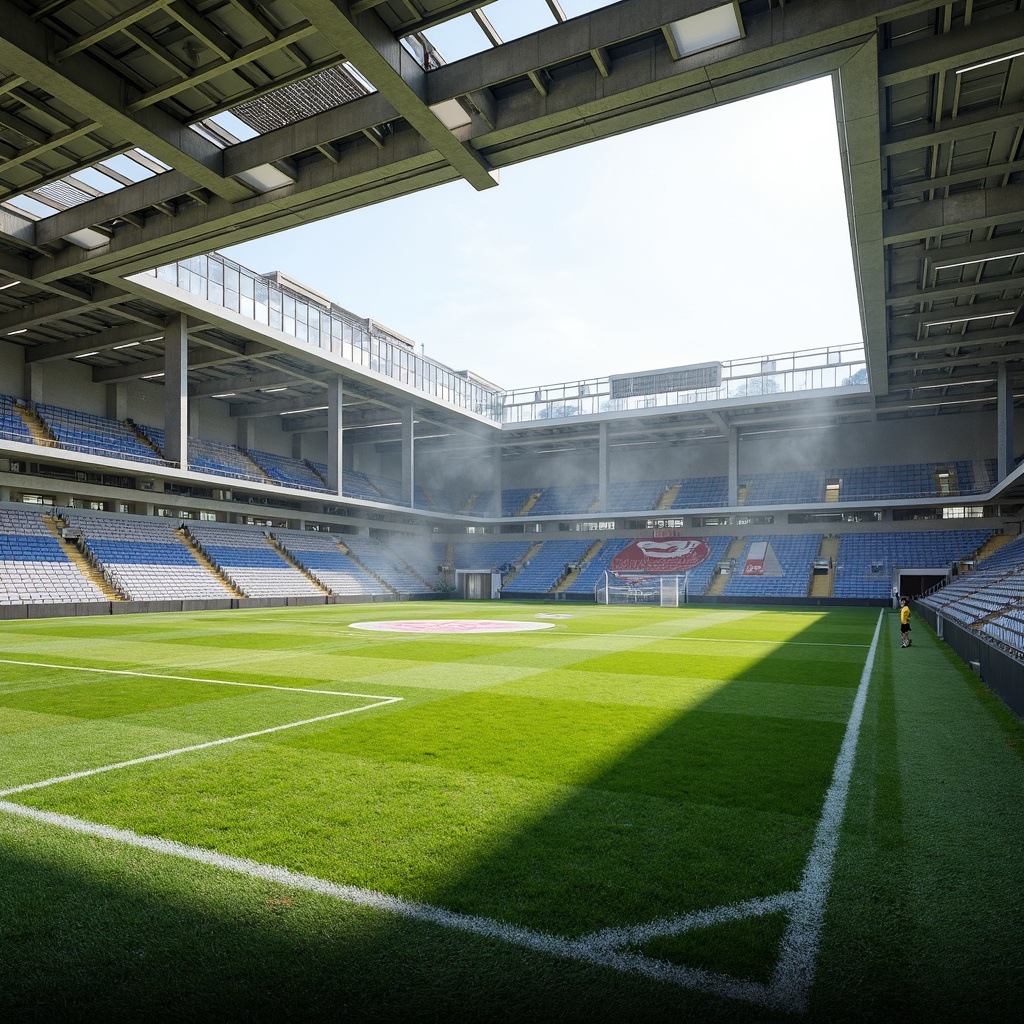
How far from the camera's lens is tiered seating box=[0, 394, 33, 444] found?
30.0 metres

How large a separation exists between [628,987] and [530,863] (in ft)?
4.51

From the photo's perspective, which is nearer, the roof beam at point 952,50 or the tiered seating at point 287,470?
the roof beam at point 952,50

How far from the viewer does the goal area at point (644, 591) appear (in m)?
42.8

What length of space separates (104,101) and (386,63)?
22.0ft

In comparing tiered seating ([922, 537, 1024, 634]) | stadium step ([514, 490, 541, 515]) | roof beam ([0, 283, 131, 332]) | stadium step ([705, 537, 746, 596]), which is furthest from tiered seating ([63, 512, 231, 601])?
tiered seating ([922, 537, 1024, 634])

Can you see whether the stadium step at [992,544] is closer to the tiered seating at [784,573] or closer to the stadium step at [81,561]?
the tiered seating at [784,573]

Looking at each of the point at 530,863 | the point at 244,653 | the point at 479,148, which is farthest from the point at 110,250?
the point at 530,863

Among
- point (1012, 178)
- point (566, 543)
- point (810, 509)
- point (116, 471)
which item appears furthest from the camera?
point (566, 543)

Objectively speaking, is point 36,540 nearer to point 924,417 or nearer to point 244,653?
point 244,653

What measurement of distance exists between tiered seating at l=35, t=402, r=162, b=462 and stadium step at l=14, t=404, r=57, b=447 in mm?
204

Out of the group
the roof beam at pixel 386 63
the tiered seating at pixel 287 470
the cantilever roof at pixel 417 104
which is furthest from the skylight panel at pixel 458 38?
the tiered seating at pixel 287 470

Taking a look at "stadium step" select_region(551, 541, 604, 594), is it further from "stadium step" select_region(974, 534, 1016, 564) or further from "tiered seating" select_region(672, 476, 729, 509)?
"stadium step" select_region(974, 534, 1016, 564)

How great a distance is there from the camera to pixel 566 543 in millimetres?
58219

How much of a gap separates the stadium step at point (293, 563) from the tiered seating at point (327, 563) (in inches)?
5.3
